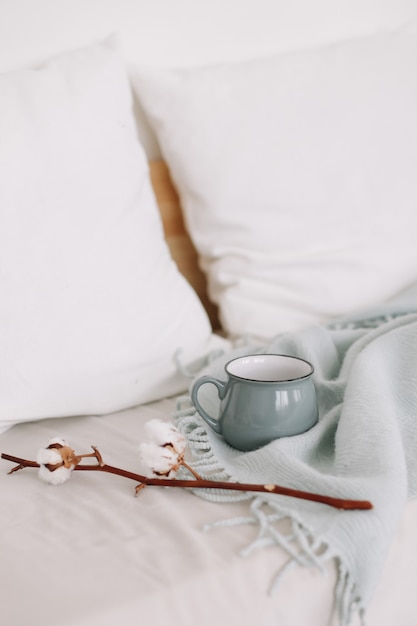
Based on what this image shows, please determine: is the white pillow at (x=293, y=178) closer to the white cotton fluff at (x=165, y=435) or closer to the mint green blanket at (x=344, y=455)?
the mint green blanket at (x=344, y=455)

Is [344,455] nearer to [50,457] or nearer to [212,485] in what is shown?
[212,485]

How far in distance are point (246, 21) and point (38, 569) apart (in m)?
1.04

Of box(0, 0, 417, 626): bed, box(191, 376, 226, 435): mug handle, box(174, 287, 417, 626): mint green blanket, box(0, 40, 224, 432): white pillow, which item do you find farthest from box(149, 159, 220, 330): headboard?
box(191, 376, 226, 435): mug handle

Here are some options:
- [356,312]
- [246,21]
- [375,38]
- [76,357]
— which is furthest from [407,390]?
[246,21]

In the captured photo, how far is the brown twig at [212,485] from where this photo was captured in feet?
1.93

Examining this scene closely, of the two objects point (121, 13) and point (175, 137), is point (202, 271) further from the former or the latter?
point (121, 13)

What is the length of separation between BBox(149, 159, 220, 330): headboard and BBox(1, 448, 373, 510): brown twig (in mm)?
566

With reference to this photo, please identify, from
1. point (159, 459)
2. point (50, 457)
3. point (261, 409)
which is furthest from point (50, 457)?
point (261, 409)

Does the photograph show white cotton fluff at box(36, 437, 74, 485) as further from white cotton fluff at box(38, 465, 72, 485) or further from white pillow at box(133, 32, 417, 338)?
white pillow at box(133, 32, 417, 338)

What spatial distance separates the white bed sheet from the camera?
0.52 metres

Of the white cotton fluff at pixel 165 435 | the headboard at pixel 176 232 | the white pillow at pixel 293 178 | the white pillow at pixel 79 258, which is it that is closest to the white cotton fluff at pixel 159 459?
the white cotton fluff at pixel 165 435

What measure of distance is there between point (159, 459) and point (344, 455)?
0.61 feet

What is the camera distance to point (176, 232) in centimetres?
121

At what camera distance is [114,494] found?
0.67 m
